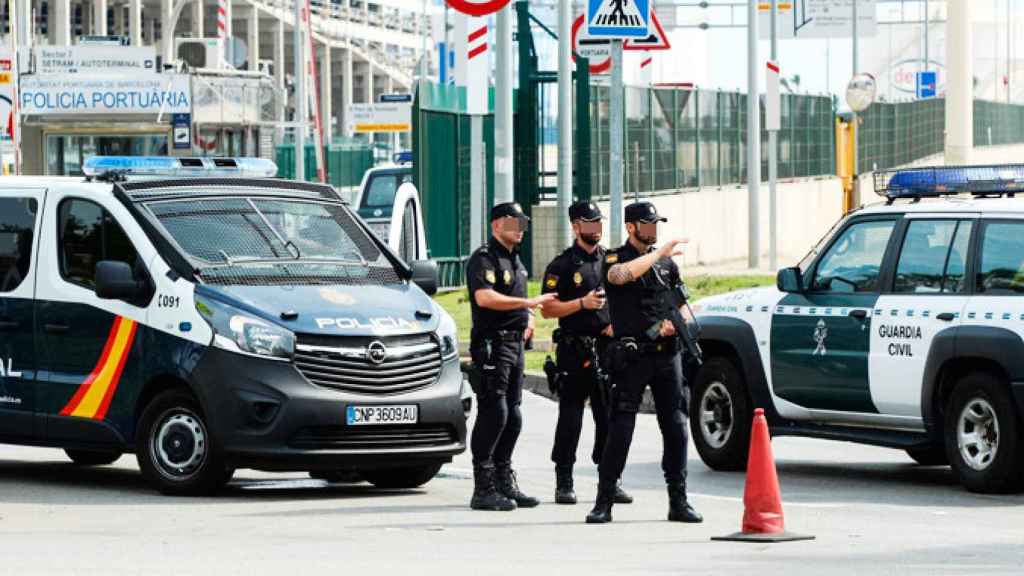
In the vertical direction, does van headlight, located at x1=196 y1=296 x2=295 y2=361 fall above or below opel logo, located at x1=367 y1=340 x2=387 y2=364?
above

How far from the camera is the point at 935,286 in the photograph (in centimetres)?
1382

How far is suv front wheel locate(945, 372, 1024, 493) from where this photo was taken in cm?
Answer: 1317

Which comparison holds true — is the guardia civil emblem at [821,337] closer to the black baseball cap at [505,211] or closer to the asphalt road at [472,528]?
the asphalt road at [472,528]

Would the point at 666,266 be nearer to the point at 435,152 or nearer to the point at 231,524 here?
the point at 231,524

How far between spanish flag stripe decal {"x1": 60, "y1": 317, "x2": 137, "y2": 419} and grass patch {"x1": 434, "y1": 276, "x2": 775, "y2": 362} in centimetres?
869

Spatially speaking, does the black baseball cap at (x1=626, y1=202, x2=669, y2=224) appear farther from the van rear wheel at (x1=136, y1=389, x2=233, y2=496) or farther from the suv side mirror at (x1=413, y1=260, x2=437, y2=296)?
the van rear wheel at (x1=136, y1=389, x2=233, y2=496)

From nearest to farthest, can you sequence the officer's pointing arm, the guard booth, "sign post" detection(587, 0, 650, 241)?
the officer's pointing arm < "sign post" detection(587, 0, 650, 241) < the guard booth

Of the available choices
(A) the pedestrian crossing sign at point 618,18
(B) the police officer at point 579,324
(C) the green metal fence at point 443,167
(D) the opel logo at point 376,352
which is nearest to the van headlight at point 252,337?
(D) the opel logo at point 376,352

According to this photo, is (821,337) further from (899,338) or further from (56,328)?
(56,328)

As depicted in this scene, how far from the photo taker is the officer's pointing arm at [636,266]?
1169 centimetres

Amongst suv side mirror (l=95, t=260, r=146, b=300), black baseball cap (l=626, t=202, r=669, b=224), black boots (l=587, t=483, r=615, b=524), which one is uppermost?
black baseball cap (l=626, t=202, r=669, b=224)

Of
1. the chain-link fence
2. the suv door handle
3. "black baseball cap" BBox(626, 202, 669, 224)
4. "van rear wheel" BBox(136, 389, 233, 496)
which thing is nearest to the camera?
"black baseball cap" BBox(626, 202, 669, 224)

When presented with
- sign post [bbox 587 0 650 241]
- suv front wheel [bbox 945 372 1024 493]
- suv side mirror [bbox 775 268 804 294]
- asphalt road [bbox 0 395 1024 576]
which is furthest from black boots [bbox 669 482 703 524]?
sign post [bbox 587 0 650 241]

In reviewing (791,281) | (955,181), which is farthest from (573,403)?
(955,181)
